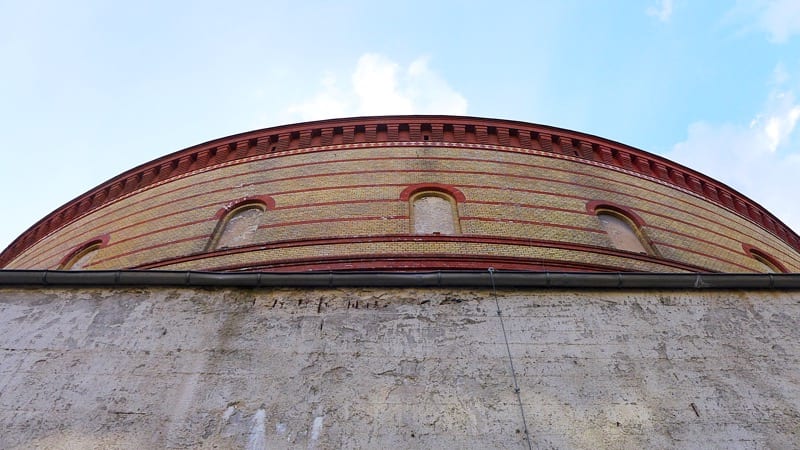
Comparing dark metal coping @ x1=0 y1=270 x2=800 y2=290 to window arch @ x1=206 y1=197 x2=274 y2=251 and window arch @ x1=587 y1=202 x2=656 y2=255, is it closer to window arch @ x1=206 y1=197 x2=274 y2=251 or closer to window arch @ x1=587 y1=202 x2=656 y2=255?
window arch @ x1=206 y1=197 x2=274 y2=251

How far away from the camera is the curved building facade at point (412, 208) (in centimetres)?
886

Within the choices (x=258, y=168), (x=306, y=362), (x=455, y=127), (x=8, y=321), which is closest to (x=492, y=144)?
(x=455, y=127)

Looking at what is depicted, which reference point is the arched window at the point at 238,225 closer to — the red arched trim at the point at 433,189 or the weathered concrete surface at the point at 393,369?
the red arched trim at the point at 433,189

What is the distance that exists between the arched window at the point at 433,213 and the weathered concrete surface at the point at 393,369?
4452 millimetres

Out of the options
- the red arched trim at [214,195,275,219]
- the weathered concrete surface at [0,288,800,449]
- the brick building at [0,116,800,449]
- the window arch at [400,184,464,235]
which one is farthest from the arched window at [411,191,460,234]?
the weathered concrete surface at [0,288,800,449]

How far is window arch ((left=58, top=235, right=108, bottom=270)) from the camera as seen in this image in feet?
36.4

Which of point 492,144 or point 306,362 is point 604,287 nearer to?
point 306,362

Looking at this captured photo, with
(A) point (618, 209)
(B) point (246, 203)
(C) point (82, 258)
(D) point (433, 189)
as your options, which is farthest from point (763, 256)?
(C) point (82, 258)

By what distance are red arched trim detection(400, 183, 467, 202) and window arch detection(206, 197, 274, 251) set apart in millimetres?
2415

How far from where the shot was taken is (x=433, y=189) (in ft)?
33.7

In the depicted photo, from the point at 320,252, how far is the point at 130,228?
479 centimetres

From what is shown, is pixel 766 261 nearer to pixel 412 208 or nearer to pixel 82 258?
pixel 412 208

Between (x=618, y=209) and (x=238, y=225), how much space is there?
697 cm

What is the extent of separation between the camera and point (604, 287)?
4.91 meters
